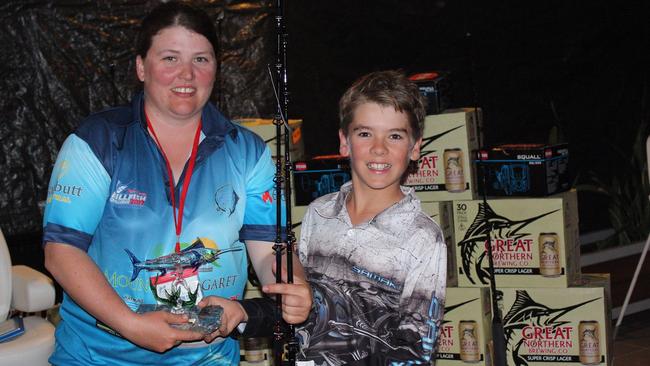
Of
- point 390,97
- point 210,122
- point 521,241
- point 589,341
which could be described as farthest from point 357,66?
point 210,122

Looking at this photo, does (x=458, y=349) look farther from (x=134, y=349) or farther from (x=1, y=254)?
(x=134, y=349)

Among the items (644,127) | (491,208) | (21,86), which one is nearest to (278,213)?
(491,208)

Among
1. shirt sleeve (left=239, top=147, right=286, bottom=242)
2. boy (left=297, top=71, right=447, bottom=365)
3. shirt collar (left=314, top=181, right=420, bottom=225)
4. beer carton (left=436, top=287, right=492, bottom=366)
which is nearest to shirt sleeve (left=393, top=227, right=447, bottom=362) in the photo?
boy (left=297, top=71, right=447, bottom=365)

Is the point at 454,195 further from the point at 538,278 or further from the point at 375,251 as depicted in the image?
the point at 375,251

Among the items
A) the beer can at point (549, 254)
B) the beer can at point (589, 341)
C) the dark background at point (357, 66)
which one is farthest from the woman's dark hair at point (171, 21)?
the beer can at point (589, 341)

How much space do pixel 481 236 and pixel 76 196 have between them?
2856 millimetres

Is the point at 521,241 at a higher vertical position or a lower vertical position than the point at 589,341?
higher

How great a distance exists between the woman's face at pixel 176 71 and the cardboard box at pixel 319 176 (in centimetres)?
218

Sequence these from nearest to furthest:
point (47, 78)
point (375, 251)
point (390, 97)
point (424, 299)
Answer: point (424, 299) → point (375, 251) → point (390, 97) → point (47, 78)

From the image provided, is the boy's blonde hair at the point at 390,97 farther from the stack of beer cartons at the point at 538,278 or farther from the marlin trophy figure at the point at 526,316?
the marlin trophy figure at the point at 526,316

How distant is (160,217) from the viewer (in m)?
2.14

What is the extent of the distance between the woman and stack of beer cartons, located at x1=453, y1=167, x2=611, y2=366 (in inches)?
94.9

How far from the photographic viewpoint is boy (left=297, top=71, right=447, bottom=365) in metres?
2.27

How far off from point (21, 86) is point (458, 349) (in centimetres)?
266
